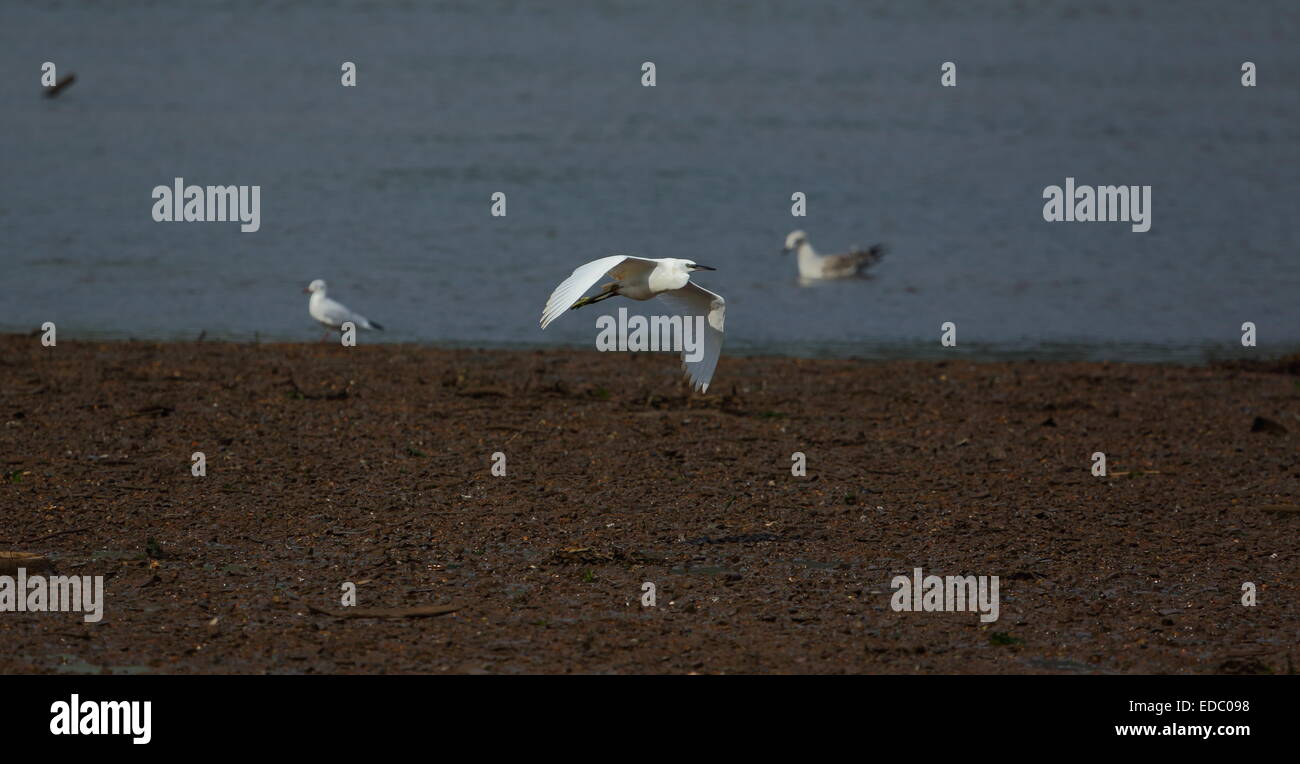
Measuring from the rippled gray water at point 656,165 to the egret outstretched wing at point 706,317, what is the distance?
6.07 m

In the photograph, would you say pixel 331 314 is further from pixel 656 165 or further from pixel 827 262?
pixel 656 165

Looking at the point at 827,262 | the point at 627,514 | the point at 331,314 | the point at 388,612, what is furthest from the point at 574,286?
the point at 827,262

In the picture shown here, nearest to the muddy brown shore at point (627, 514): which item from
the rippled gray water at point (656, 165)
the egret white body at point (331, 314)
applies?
the egret white body at point (331, 314)

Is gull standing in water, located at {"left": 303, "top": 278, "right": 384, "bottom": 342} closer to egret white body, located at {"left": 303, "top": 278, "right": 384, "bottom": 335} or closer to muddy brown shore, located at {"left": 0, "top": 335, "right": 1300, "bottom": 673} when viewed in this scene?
egret white body, located at {"left": 303, "top": 278, "right": 384, "bottom": 335}

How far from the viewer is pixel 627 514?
923cm

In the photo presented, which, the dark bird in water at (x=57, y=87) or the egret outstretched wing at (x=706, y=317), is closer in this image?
the egret outstretched wing at (x=706, y=317)

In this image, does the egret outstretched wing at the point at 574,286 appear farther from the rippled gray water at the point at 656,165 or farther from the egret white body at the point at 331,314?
the rippled gray water at the point at 656,165

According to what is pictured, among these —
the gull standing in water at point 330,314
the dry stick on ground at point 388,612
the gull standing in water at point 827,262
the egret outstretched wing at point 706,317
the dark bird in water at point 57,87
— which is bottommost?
the dry stick on ground at point 388,612

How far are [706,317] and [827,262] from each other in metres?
11.1

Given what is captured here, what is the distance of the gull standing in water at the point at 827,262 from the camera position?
822 inches

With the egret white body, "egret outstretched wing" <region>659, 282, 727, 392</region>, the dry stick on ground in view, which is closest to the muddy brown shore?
the dry stick on ground

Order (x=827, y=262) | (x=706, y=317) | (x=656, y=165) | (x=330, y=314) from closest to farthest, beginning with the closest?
(x=706, y=317)
(x=330, y=314)
(x=827, y=262)
(x=656, y=165)

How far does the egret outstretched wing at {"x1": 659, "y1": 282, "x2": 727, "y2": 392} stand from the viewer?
9.54m

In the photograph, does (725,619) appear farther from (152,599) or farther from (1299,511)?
(1299,511)
